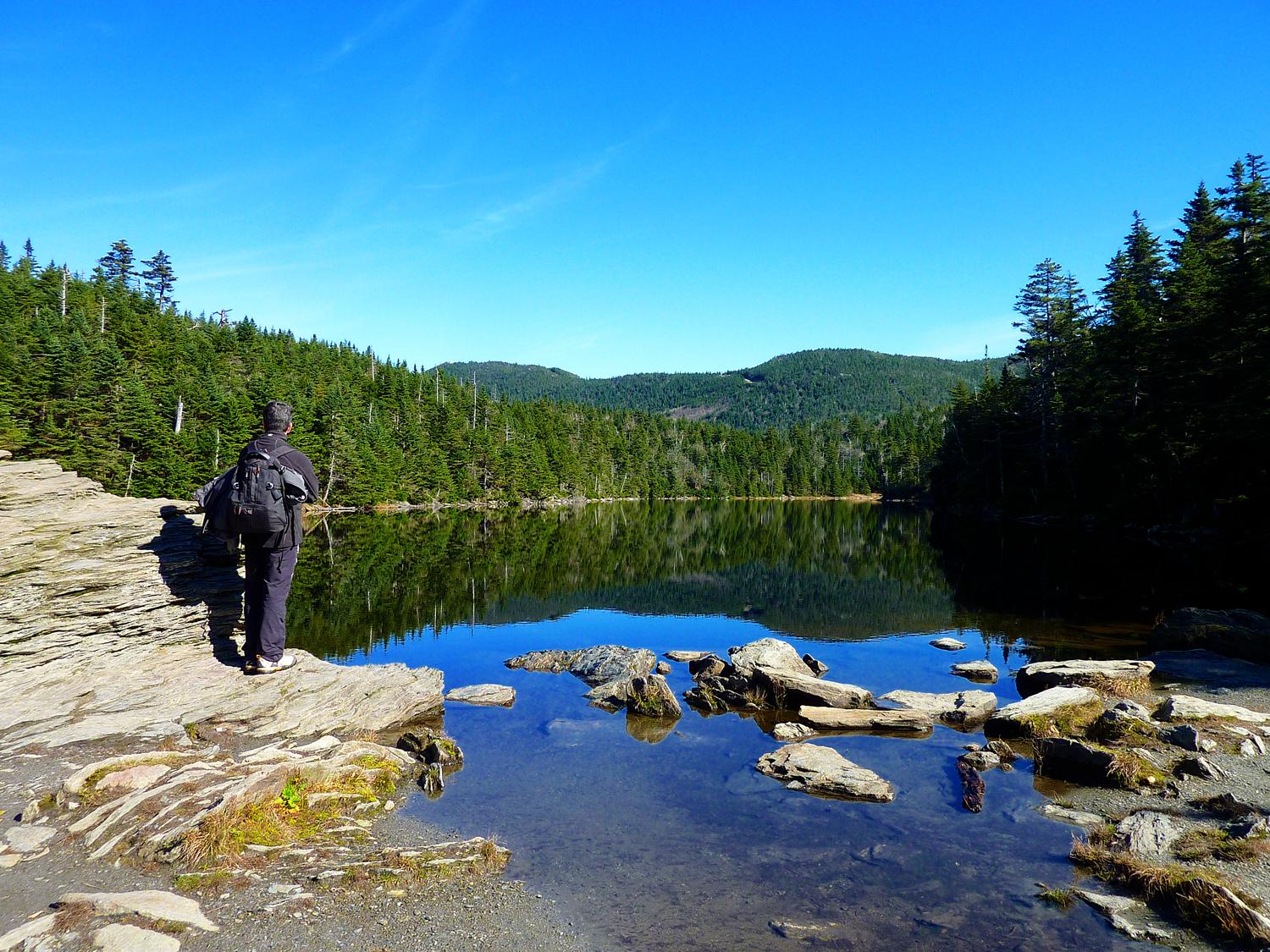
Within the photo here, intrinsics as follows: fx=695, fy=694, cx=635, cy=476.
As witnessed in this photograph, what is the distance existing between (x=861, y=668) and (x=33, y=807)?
1707 centimetres

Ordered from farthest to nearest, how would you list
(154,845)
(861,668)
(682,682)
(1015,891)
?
1. (861,668)
2. (682,682)
3. (1015,891)
4. (154,845)

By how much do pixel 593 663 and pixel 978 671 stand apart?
32.1 feet

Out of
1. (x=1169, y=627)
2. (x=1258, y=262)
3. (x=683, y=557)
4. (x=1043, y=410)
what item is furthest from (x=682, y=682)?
(x=1043, y=410)

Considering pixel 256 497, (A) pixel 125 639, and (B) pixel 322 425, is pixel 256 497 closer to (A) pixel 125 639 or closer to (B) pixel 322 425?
(A) pixel 125 639

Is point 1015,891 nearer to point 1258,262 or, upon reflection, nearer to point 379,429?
point 1258,262

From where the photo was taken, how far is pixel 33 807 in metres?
7.00

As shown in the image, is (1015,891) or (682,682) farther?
(682,682)

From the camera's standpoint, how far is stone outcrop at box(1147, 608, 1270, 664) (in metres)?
16.9

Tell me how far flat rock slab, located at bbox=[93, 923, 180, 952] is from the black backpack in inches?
201

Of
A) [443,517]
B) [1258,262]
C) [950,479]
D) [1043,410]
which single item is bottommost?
[443,517]

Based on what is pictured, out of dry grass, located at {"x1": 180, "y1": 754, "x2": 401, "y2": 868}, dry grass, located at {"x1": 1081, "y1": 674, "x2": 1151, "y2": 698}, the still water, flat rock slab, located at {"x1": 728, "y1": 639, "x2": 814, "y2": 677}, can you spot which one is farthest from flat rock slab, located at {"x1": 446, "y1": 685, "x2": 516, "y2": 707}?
dry grass, located at {"x1": 1081, "y1": 674, "x2": 1151, "y2": 698}

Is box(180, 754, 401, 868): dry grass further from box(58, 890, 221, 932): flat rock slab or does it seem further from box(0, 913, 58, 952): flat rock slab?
box(0, 913, 58, 952): flat rock slab

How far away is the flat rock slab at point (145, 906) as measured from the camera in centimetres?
549

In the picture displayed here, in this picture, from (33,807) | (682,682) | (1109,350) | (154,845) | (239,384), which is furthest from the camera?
(239,384)
